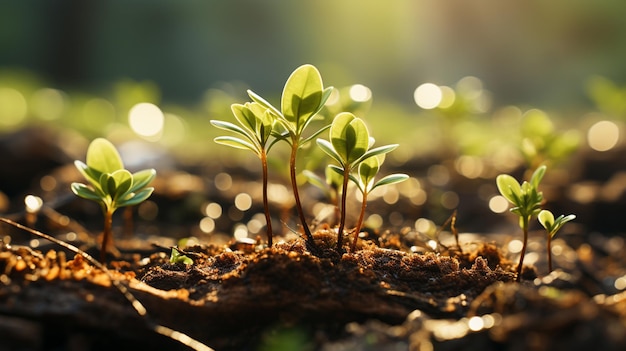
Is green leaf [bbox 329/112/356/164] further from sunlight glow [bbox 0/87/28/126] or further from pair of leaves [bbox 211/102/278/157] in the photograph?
sunlight glow [bbox 0/87/28/126]

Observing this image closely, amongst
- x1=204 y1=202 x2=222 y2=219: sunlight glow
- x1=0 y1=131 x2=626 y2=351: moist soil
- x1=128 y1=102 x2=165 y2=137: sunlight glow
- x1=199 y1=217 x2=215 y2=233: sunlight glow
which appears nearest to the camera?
x1=0 y1=131 x2=626 y2=351: moist soil

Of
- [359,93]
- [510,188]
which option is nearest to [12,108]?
[359,93]

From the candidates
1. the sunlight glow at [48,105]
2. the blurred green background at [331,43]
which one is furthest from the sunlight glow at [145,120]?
the blurred green background at [331,43]

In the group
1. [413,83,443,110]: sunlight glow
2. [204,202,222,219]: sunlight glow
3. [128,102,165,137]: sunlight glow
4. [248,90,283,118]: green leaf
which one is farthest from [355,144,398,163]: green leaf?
[128,102,165,137]: sunlight glow

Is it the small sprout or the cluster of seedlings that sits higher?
the cluster of seedlings

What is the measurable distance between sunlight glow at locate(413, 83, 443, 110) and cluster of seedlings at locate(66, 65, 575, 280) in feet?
8.85

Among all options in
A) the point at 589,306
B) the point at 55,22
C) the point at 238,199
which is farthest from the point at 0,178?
the point at 55,22

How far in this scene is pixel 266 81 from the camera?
14906 mm

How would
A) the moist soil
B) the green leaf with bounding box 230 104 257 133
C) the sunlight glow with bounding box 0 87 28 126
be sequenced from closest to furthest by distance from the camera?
Answer: the moist soil → the green leaf with bounding box 230 104 257 133 → the sunlight glow with bounding box 0 87 28 126

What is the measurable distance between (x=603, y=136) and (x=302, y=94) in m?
4.84

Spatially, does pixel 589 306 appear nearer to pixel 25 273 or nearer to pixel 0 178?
pixel 25 273

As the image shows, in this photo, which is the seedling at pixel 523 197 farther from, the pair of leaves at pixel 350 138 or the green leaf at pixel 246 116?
the green leaf at pixel 246 116

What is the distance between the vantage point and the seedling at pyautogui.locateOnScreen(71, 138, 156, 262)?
179 centimetres

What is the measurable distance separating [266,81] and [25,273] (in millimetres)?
13676
